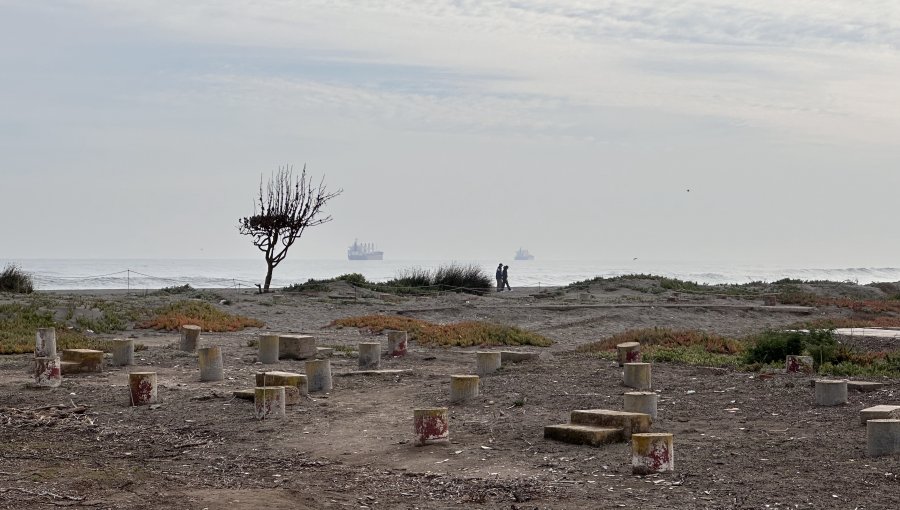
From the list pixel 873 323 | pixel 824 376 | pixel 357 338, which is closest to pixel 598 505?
pixel 824 376

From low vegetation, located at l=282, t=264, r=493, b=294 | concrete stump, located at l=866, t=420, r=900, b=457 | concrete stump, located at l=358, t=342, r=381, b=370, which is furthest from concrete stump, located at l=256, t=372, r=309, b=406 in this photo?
low vegetation, located at l=282, t=264, r=493, b=294

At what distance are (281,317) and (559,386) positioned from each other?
571 inches

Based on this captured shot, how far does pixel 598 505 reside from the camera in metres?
7.64

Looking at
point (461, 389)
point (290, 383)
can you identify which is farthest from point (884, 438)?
point (290, 383)

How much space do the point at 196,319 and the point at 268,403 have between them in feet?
42.6

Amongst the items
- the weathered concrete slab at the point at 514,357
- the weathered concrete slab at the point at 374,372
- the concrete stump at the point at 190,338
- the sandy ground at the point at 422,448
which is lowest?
the sandy ground at the point at 422,448

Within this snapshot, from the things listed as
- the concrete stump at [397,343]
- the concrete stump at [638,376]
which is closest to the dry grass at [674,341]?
the concrete stump at [397,343]

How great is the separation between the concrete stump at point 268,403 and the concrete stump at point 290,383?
24.2 inches

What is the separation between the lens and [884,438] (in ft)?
28.1

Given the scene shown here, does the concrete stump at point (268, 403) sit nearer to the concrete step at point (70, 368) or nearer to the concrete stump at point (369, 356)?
the concrete stump at point (369, 356)

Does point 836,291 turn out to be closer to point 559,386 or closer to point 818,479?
point 559,386

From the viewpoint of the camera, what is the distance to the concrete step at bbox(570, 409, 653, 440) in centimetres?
957

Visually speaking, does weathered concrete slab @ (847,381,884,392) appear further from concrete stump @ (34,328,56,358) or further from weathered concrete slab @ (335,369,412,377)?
concrete stump @ (34,328,56,358)

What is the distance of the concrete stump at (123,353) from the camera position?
16328 millimetres
